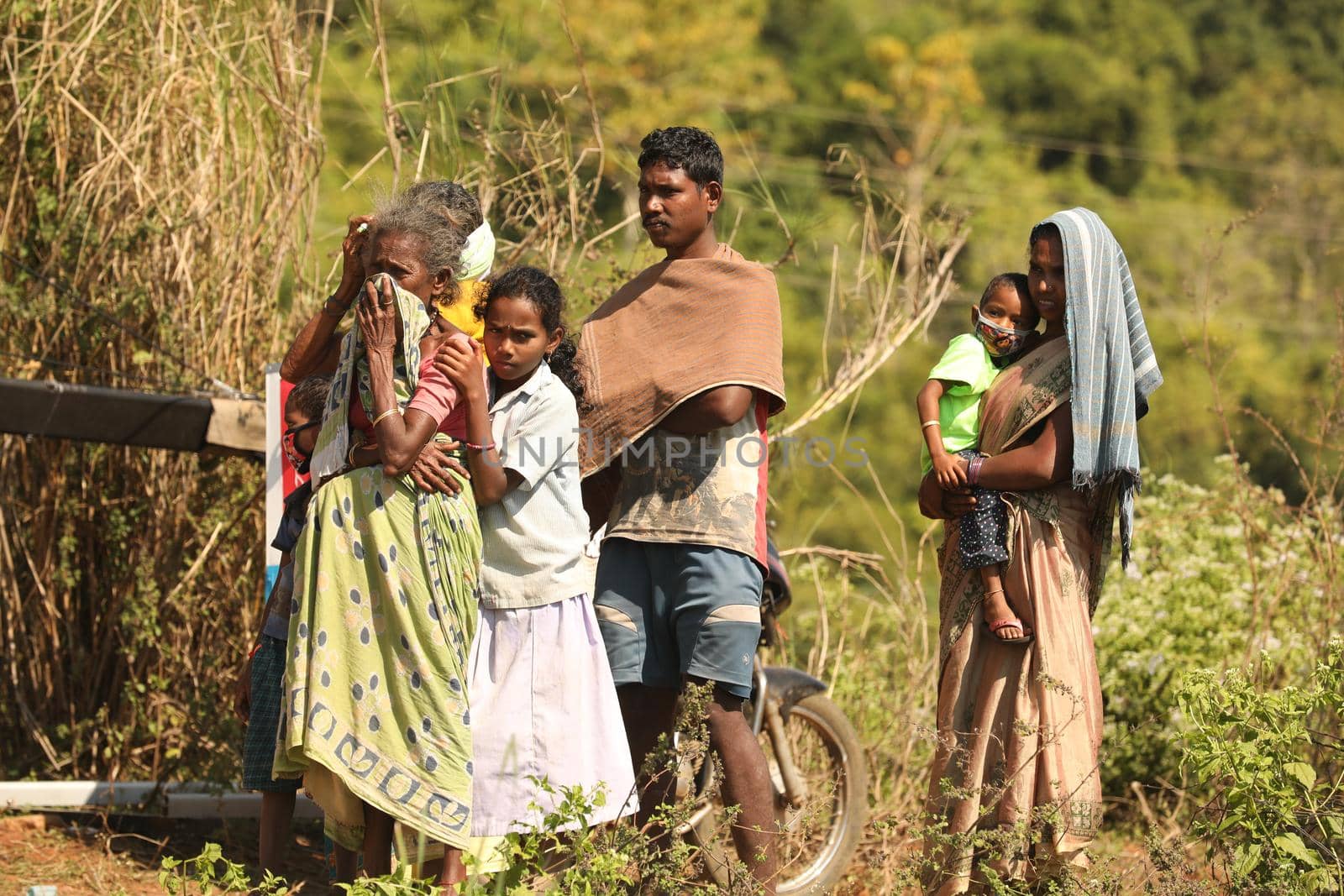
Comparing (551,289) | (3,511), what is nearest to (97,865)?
(3,511)

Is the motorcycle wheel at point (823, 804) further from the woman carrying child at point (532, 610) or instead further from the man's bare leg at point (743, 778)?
the woman carrying child at point (532, 610)

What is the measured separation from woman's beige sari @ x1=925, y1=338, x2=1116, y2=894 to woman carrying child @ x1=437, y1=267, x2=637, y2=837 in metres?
0.79

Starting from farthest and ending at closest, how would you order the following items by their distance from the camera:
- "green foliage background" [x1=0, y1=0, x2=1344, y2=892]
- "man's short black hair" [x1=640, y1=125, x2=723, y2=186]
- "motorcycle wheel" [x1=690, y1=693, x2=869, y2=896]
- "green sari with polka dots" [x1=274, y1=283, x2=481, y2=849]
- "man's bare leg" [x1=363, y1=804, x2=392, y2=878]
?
"green foliage background" [x1=0, y1=0, x2=1344, y2=892]
"motorcycle wheel" [x1=690, y1=693, x2=869, y2=896]
"man's short black hair" [x1=640, y1=125, x2=723, y2=186]
"man's bare leg" [x1=363, y1=804, x2=392, y2=878]
"green sari with polka dots" [x1=274, y1=283, x2=481, y2=849]

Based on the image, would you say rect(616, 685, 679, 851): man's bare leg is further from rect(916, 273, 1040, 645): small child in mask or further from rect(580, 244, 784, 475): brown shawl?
rect(916, 273, 1040, 645): small child in mask

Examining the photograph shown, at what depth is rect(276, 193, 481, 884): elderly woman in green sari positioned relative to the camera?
9.89ft

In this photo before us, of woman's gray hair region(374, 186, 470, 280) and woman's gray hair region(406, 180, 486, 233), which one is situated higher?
woman's gray hair region(406, 180, 486, 233)

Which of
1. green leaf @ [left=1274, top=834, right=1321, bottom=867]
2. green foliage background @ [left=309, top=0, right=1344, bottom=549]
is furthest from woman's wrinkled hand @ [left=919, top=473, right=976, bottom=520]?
green foliage background @ [left=309, top=0, right=1344, bottom=549]

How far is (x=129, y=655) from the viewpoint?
15.4 feet

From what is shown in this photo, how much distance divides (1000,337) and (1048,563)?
1.81ft

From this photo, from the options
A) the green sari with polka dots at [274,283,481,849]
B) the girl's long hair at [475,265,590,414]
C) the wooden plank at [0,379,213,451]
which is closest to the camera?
the green sari with polka dots at [274,283,481,849]

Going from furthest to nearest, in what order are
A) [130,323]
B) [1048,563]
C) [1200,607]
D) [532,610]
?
[1200,607], [130,323], [1048,563], [532,610]

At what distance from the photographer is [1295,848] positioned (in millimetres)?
3092

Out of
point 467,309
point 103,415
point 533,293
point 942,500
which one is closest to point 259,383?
point 103,415

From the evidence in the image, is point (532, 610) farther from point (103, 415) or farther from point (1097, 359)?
point (103, 415)
